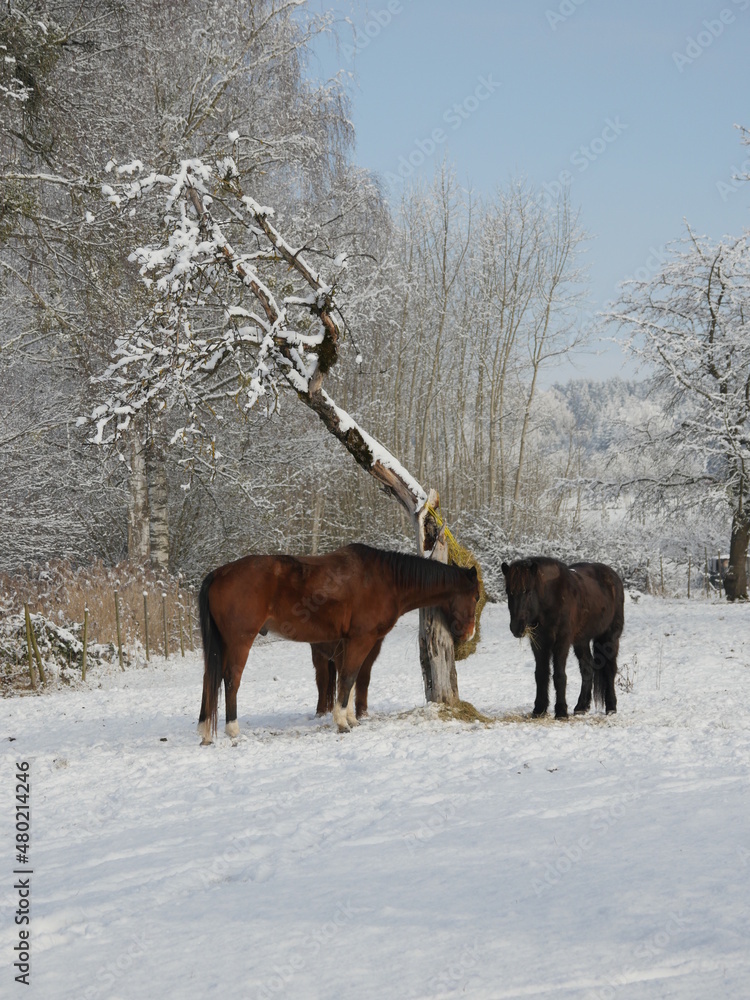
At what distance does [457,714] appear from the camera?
795cm

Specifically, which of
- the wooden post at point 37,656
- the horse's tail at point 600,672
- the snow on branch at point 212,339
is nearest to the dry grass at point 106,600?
the wooden post at point 37,656

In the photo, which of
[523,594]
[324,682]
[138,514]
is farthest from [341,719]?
[138,514]

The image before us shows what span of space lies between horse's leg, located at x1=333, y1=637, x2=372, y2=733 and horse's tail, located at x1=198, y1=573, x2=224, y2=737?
1.02m

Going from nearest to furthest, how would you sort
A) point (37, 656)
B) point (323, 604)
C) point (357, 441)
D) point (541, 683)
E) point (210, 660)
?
point (210, 660), point (323, 604), point (541, 683), point (357, 441), point (37, 656)

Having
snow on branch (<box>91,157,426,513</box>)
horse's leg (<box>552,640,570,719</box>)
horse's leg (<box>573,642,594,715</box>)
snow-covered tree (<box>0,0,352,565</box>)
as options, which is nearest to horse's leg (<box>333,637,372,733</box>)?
snow on branch (<box>91,157,426,513</box>)

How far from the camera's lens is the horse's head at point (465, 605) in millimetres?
7840

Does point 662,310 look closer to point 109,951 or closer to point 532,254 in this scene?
point 532,254

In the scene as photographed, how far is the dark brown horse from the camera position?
311 inches

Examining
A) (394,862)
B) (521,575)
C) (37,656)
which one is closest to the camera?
(394,862)

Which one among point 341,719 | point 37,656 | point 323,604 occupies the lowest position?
point 341,719

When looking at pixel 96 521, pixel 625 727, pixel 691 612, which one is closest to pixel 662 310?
pixel 691 612

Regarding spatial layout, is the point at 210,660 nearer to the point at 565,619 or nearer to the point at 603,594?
the point at 565,619

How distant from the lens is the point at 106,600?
14828mm

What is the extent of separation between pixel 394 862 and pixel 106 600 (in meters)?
11.9
